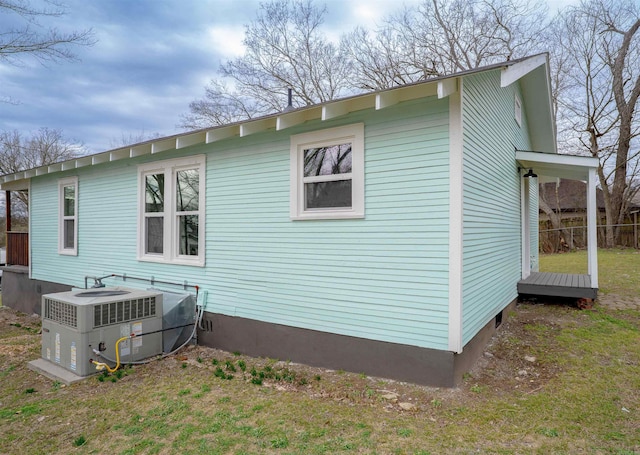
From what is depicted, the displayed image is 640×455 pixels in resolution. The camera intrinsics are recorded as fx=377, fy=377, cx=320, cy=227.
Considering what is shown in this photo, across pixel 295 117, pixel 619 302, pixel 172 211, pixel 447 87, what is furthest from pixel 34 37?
pixel 619 302

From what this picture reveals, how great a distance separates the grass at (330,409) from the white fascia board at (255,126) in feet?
9.81

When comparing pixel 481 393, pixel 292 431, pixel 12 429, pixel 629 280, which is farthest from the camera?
pixel 629 280

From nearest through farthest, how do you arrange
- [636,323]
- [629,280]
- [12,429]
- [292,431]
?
[292,431] → [12,429] → [636,323] → [629,280]

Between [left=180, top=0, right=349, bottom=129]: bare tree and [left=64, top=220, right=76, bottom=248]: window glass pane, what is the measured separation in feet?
46.4

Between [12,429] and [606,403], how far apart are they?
546 centimetres

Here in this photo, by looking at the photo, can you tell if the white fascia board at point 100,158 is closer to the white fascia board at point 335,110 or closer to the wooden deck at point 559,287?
the white fascia board at point 335,110

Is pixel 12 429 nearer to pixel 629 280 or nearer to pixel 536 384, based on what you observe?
pixel 536 384

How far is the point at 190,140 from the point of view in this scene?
5.66 m

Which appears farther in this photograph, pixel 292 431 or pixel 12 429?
pixel 12 429

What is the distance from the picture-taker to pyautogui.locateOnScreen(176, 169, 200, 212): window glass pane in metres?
6.04

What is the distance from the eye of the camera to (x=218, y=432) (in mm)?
3131

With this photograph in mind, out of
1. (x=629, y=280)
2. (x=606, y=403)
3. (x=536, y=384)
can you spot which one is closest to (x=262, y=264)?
(x=536, y=384)

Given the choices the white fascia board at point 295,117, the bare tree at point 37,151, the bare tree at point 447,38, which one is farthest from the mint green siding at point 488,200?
the bare tree at point 37,151

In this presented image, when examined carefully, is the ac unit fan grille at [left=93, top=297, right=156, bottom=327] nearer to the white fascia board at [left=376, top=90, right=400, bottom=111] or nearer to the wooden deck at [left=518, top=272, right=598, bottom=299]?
the white fascia board at [left=376, top=90, right=400, bottom=111]
